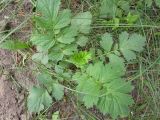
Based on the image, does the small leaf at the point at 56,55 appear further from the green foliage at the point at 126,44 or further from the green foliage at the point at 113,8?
the green foliage at the point at 113,8

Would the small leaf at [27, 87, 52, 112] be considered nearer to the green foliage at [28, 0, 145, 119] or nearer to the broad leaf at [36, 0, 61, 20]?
the green foliage at [28, 0, 145, 119]

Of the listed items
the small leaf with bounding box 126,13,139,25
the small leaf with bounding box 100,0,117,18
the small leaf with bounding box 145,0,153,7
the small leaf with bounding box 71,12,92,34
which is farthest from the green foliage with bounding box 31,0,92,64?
the small leaf with bounding box 145,0,153,7

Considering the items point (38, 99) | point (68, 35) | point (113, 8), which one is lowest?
point (38, 99)

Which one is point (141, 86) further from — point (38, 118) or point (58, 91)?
point (38, 118)

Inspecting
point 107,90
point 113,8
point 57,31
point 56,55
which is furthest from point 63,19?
point 107,90

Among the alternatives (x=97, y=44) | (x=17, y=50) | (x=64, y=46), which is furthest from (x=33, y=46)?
(x=97, y=44)

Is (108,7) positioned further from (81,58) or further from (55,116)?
(55,116)
